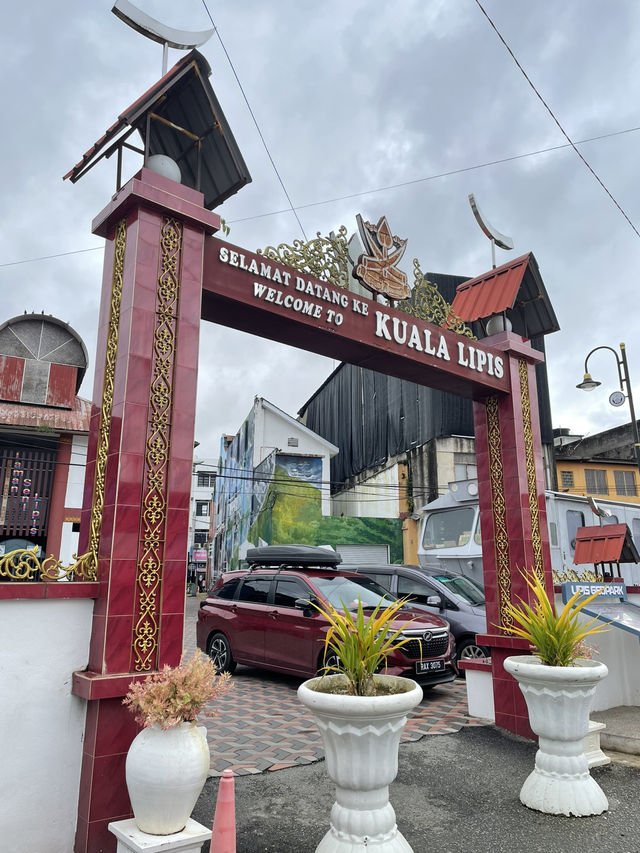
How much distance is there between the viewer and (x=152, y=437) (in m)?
4.56

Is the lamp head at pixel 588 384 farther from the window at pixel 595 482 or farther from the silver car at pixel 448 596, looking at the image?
the window at pixel 595 482

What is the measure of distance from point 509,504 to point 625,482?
28867 millimetres

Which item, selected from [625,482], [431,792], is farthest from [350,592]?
[625,482]

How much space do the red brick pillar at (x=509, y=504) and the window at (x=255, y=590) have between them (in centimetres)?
398

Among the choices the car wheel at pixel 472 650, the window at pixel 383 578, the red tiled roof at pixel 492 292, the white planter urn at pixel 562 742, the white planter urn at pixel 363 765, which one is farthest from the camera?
the window at pixel 383 578

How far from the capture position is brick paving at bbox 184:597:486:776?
19.2ft

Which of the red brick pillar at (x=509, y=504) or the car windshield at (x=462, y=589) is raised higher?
the red brick pillar at (x=509, y=504)

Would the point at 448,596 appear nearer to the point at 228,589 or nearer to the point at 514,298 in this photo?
the point at 228,589

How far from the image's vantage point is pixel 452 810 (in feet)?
15.5

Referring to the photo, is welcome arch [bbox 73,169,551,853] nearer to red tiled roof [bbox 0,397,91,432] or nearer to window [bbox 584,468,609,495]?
red tiled roof [bbox 0,397,91,432]

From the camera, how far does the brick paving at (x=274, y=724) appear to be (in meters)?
5.87

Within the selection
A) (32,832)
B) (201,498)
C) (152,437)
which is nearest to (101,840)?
(32,832)

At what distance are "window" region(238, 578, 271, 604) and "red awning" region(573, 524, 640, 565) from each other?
4843 mm

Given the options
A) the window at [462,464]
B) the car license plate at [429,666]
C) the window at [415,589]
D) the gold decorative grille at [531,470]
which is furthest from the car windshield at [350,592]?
the window at [462,464]
